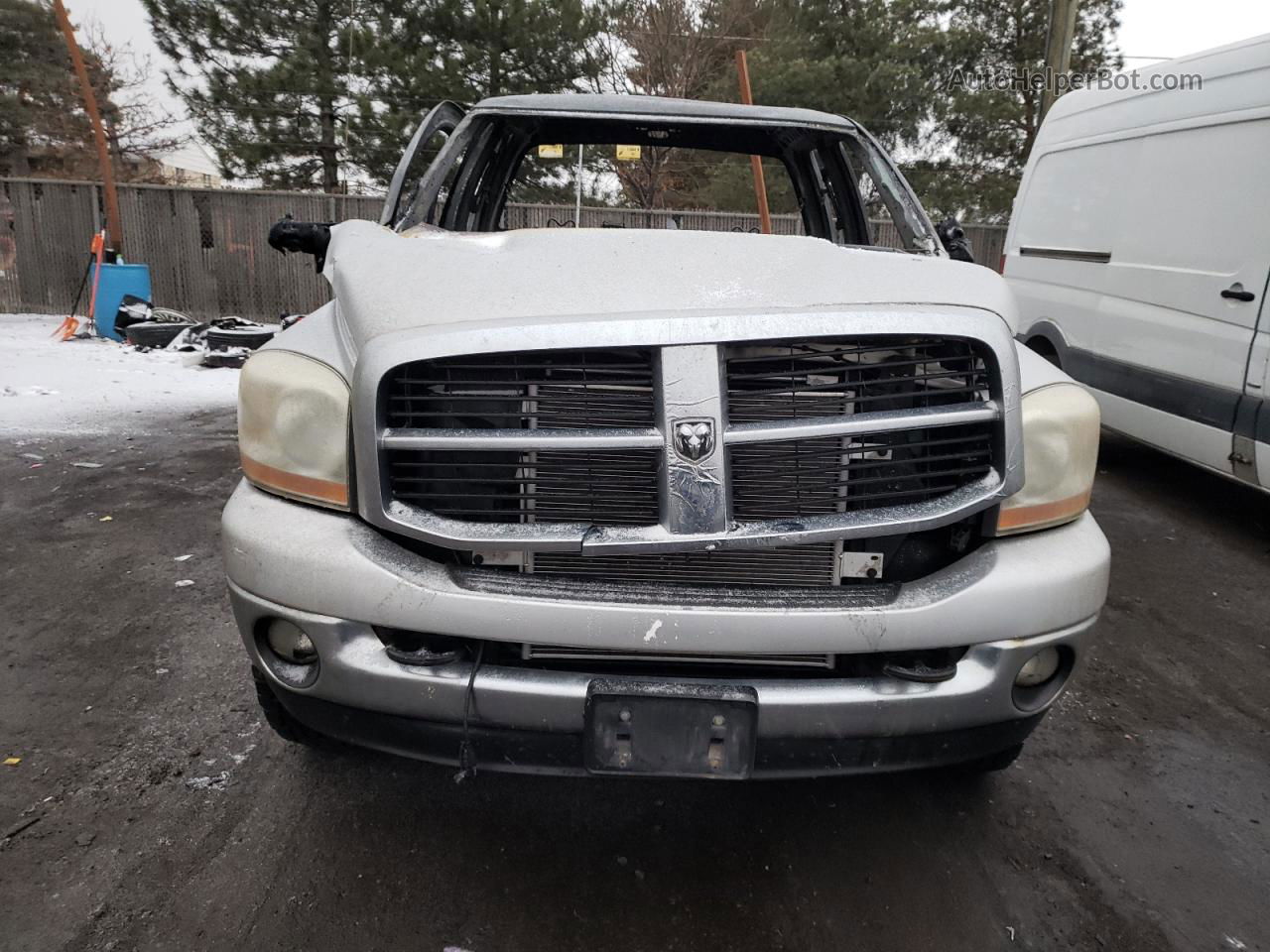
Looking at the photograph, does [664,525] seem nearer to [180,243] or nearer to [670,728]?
[670,728]

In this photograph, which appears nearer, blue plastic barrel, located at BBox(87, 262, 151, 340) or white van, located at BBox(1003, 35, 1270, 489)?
white van, located at BBox(1003, 35, 1270, 489)

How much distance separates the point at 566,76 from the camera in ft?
51.6

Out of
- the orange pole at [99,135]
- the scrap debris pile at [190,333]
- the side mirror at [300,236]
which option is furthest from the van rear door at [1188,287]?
the orange pole at [99,135]

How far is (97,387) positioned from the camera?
24.9ft

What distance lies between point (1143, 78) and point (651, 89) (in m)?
13.7

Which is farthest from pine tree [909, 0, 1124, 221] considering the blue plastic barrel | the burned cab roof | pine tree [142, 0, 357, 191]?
the burned cab roof

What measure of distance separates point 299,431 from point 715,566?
92 centimetres

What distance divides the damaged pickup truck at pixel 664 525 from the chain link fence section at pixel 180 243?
11212mm

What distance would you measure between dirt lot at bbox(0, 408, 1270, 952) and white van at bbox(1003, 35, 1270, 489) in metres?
1.98

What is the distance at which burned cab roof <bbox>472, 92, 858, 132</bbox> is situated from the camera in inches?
120

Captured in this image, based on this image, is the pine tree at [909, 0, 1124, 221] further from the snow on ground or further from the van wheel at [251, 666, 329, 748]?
the van wheel at [251, 666, 329, 748]

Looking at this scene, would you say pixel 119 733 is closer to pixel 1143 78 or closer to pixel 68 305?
pixel 1143 78

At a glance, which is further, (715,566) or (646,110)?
(646,110)

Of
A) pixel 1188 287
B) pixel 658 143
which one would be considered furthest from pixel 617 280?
pixel 1188 287
